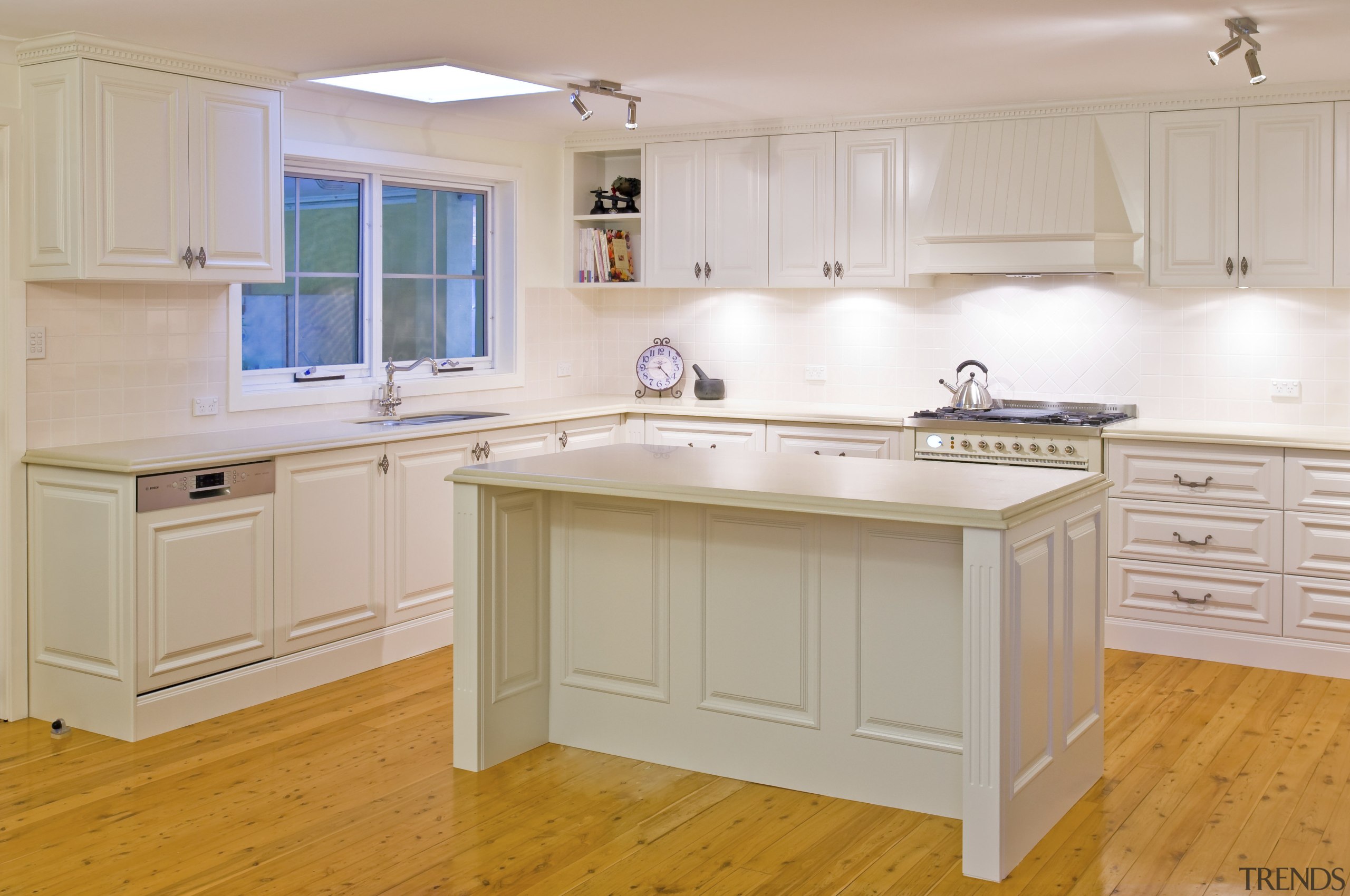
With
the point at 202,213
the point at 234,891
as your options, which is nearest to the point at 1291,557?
the point at 234,891

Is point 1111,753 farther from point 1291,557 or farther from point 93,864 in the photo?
point 93,864

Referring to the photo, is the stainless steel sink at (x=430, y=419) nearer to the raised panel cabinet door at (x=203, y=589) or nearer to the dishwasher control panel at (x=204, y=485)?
the dishwasher control panel at (x=204, y=485)

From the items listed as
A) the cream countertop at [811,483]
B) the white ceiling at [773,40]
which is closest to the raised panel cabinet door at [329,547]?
the cream countertop at [811,483]

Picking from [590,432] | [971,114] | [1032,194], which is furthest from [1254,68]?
[590,432]

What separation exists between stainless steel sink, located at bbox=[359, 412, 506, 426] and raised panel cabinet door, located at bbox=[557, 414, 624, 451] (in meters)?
0.31

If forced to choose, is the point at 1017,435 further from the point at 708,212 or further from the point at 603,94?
the point at 603,94

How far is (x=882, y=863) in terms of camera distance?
3.05 metres

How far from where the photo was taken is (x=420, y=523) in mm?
5027

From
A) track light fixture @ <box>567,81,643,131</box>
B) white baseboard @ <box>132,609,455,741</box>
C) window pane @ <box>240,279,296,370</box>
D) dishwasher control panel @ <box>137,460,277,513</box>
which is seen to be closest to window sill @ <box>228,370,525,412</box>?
window pane @ <box>240,279,296,370</box>

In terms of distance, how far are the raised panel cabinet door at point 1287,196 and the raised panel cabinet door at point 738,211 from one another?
7.08 ft

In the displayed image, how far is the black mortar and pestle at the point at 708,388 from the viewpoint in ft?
21.4

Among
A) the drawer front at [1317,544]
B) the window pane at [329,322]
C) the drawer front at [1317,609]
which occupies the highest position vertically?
the window pane at [329,322]

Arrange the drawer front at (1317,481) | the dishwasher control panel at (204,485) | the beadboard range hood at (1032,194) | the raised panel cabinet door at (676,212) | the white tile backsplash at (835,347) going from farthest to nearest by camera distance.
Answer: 1. the raised panel cabinet door at (676,212)
2. the beadboard range hood at (1032,194)
3. the drawer front at (1317,481)
4. the white tile backsplash at (835,347)
5. the dishwasher control panel at (204,485)

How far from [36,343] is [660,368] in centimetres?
332
